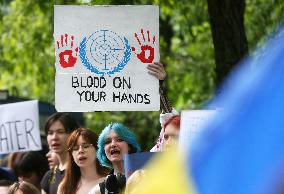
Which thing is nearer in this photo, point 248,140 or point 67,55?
point 248,140

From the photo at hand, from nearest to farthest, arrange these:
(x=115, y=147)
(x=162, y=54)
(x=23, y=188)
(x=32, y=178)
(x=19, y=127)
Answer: (x=23, y=188) → (x=115, y=147) → (x=32, y=178) → (x=19, y=127) → (x=162, y=54)

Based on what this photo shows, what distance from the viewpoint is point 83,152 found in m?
6.56

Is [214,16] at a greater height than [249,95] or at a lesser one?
greater

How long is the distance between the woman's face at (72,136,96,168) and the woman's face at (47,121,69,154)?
0.99 m

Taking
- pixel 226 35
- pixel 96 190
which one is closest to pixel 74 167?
pixel 96 190

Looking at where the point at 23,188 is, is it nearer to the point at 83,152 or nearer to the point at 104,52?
the point at 83,152

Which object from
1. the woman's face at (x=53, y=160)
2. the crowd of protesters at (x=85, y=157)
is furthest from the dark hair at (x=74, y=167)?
the woman's face at (x=53, y=160)

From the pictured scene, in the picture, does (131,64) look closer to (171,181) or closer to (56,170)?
(56,170)

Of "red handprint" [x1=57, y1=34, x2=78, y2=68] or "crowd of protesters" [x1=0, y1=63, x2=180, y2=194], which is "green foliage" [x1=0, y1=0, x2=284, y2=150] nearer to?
"crowd of protesters" [x1=0, y1=63, x2=180, y2=194]

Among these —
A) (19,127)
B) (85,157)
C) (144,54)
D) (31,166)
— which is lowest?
(31,166)

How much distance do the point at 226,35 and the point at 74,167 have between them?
1.89 m

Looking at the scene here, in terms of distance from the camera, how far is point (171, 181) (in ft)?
4.91

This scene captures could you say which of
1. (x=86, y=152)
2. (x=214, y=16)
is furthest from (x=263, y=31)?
(x=86, y=152)

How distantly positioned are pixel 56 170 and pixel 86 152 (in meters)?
1.10
